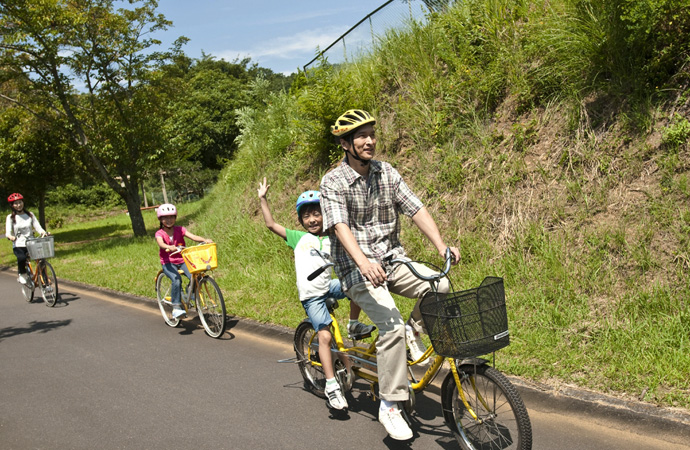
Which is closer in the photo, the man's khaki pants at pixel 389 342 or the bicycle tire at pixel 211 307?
the man's khaki pants at pixel 389 342

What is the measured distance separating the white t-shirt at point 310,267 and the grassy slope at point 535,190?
70.5 inches

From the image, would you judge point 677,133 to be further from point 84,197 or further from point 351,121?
point 84,197

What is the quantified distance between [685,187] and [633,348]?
1.97m

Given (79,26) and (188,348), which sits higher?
(79,26)

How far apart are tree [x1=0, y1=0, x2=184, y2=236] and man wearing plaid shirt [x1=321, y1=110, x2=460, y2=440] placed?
16328 mm

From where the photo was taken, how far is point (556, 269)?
589cm

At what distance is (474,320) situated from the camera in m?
3.16

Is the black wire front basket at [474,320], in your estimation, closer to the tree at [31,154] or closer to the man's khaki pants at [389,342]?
the man's khaki pants at [389,342]

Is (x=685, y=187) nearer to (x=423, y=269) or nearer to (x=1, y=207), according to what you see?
(x=423, y=269)

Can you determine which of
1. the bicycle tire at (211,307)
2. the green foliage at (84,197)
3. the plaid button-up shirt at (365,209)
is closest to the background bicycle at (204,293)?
the bicycle tire at (211,307)

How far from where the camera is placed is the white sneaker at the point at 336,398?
444 centimetres

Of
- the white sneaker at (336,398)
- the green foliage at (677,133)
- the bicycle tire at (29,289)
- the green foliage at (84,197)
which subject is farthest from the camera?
the green foliage at (84,197)

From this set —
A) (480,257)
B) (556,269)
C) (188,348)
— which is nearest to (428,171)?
(480,257)

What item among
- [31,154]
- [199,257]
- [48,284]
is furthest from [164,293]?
[31,154]
